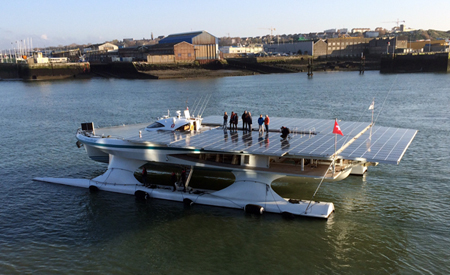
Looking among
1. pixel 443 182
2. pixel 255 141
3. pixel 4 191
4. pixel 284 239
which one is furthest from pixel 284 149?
pixel 4 191

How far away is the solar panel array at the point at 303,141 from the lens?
58.9 feet

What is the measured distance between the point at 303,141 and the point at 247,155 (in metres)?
3.20

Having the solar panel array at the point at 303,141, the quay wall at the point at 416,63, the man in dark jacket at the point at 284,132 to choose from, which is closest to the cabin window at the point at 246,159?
the solar panel array at the point at 303,141

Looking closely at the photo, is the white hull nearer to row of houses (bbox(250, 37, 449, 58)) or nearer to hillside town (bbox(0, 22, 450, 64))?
hillside town (bbox(0, 22, 450, 64))

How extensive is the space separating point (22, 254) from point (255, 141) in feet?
40.7

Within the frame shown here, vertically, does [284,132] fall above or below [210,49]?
below

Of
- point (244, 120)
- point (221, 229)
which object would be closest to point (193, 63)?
point (244, 120)

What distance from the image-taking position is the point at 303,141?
20344 mm

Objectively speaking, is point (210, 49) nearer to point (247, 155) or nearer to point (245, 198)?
point (247, 155)

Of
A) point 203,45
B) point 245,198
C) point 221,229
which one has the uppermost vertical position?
point 203,45

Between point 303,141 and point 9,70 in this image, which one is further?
point 9,70

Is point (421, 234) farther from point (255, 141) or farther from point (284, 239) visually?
point (255, 141)

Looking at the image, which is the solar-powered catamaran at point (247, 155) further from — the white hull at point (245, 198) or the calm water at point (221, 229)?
the calm water at point (221, 229)

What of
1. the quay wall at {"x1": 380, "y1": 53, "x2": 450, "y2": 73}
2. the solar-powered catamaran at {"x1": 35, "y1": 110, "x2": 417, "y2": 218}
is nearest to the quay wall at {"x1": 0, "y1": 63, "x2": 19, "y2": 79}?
the solar-powered catamaran at {"x1": 35, "y1": 110, "x2": 417, "y2": 218}
